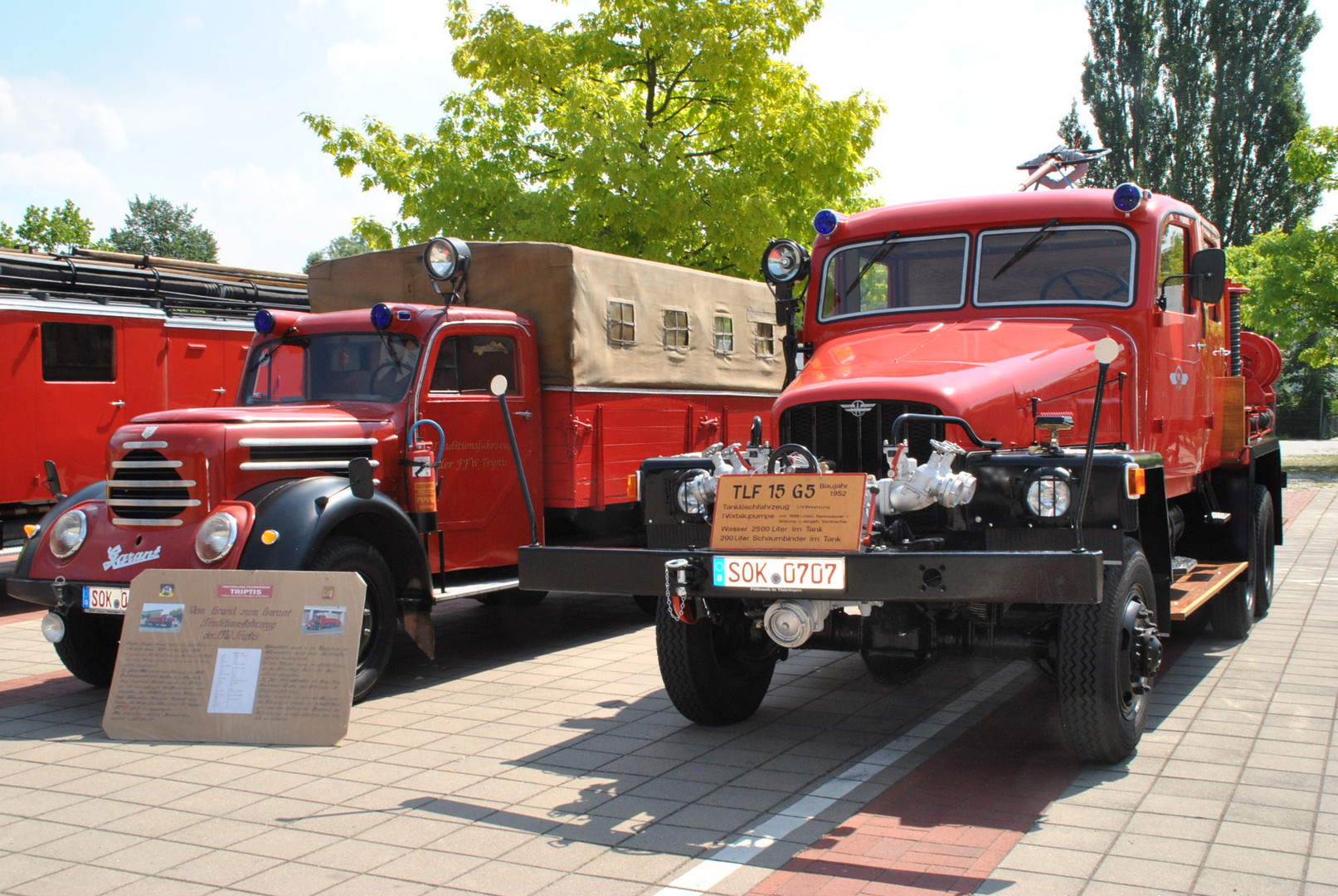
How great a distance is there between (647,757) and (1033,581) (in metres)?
2.02

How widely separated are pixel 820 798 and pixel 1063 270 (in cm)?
316

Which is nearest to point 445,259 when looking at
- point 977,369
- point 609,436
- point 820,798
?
point 609,436

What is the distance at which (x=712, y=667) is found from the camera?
5754 millimetres

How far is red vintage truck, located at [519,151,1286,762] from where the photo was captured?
4.68 m

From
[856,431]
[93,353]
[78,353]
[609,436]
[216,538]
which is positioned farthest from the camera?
[93,353]

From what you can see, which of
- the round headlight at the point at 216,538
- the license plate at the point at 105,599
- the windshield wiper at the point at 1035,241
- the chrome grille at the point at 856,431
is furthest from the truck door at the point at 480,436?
the windshield wiper at the point at 1035,241

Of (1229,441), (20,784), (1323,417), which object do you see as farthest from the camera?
(1323,417)

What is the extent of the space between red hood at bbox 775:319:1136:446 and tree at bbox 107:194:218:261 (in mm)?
57775

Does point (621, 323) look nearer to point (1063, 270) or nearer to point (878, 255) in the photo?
point (878, 255)

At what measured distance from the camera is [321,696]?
5.75 meters

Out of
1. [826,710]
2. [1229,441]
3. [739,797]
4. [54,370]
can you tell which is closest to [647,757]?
[739,797]

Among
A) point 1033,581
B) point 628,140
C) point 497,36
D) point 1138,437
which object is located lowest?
point 1033,581

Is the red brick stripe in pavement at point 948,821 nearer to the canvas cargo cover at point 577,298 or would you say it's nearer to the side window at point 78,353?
the canvas cargo cover at point 577,298

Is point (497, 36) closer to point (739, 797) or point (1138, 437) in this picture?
point (1138, 437)
